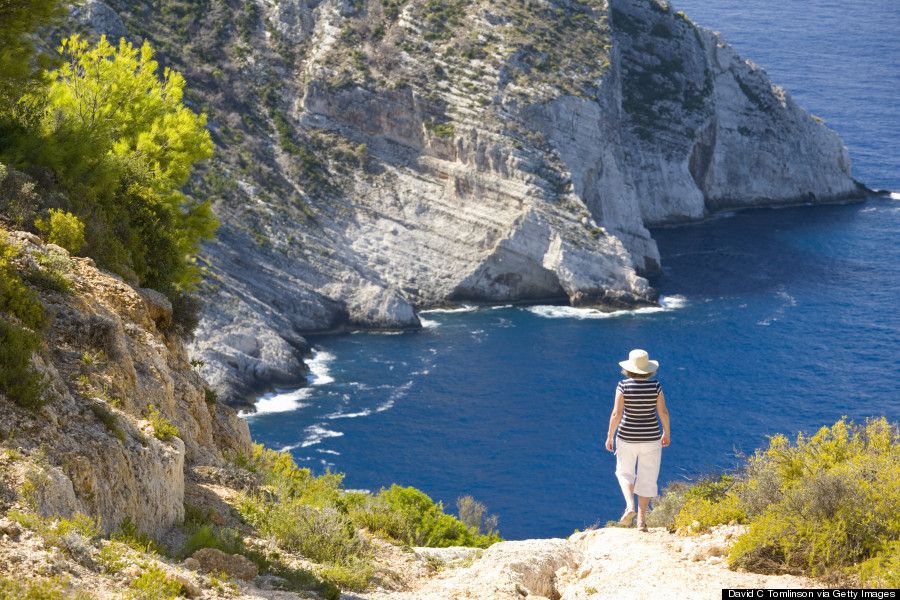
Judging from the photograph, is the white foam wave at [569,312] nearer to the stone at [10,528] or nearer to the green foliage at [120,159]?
the green foliage at [120,159]

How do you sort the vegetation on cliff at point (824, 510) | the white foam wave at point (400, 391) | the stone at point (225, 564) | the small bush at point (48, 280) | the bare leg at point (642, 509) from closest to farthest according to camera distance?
1. the stone at point (225, 564)
2. the vegetation on cliff at point (824, 510)
3. the small bush at point (48, 280)
4. the bare leg at point (642, 509)
5. the white foam wave at point (400, 391)

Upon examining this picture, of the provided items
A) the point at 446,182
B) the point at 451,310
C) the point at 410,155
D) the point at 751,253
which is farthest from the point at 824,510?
the point at 751,253

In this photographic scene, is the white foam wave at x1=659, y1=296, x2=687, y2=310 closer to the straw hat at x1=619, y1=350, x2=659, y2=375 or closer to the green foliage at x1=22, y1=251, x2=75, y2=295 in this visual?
the straw hat at x1=619, y1=350, x2=659, y2=375

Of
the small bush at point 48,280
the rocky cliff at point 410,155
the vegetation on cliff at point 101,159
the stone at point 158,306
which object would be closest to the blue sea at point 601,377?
the rocky cliff at point 410,155

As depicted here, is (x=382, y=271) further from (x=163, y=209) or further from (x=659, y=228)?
(x=163, y=209)

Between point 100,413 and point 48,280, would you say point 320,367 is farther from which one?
point 100,413

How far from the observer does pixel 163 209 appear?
934 inches

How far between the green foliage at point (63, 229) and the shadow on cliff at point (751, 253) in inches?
2685

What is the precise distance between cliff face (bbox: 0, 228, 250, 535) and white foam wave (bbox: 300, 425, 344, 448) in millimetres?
37645

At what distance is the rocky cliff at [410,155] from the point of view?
78.2 m

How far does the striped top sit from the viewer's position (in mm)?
17250

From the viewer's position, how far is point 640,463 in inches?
690

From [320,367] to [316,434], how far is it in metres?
10.2

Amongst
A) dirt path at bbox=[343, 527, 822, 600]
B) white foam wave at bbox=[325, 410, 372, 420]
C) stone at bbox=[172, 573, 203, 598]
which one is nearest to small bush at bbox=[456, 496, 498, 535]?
white foam wave at bbox=[325, 410, 372, 420]
